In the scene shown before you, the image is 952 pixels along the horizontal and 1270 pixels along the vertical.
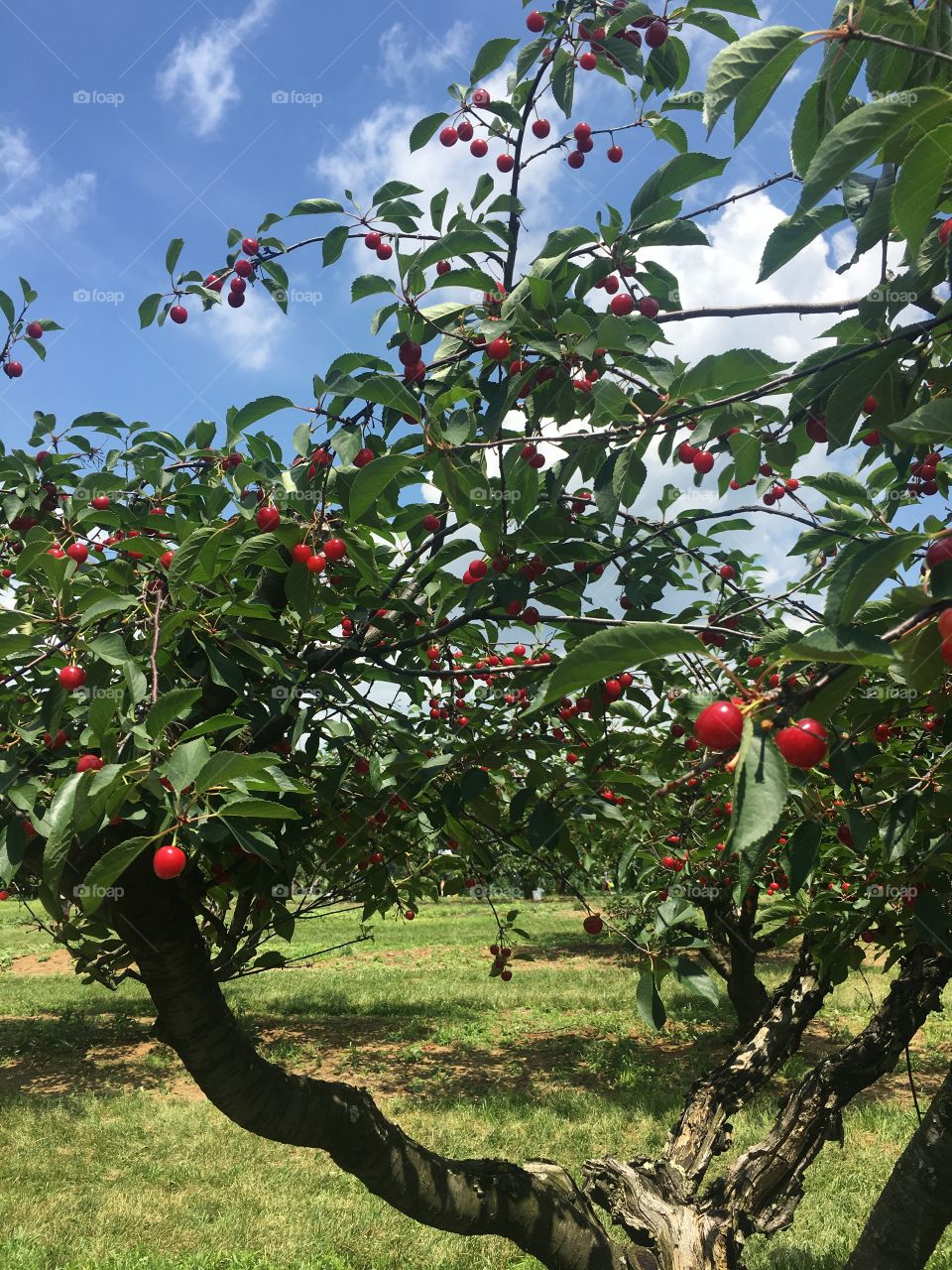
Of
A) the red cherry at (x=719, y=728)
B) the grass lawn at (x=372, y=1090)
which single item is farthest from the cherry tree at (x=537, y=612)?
the grass lawn at (x=372, y=1090)

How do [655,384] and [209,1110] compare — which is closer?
[655,384]

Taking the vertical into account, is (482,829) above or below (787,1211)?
above

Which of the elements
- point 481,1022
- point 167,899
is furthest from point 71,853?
point 481,1022

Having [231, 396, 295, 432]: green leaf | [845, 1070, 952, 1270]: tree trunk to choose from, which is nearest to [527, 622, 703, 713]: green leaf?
[231, 396, 295, 432]: green leaf

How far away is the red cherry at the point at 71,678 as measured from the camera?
6.42 feet

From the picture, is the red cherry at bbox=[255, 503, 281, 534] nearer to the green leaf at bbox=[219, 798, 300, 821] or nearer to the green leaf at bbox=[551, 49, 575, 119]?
the green leaf at bbox=[219, 798, 300, 821]

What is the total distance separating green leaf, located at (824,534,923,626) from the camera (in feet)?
3.04

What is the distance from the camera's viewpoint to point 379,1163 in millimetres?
2572

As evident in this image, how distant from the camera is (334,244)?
2.07 meters

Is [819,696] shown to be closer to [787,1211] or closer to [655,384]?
[655,384]

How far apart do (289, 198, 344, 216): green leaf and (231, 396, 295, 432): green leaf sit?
1.39 feet

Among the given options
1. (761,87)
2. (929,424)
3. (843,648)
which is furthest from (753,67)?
(843,648)

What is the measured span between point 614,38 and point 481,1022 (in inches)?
463

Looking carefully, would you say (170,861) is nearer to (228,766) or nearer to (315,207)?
(228,766)
